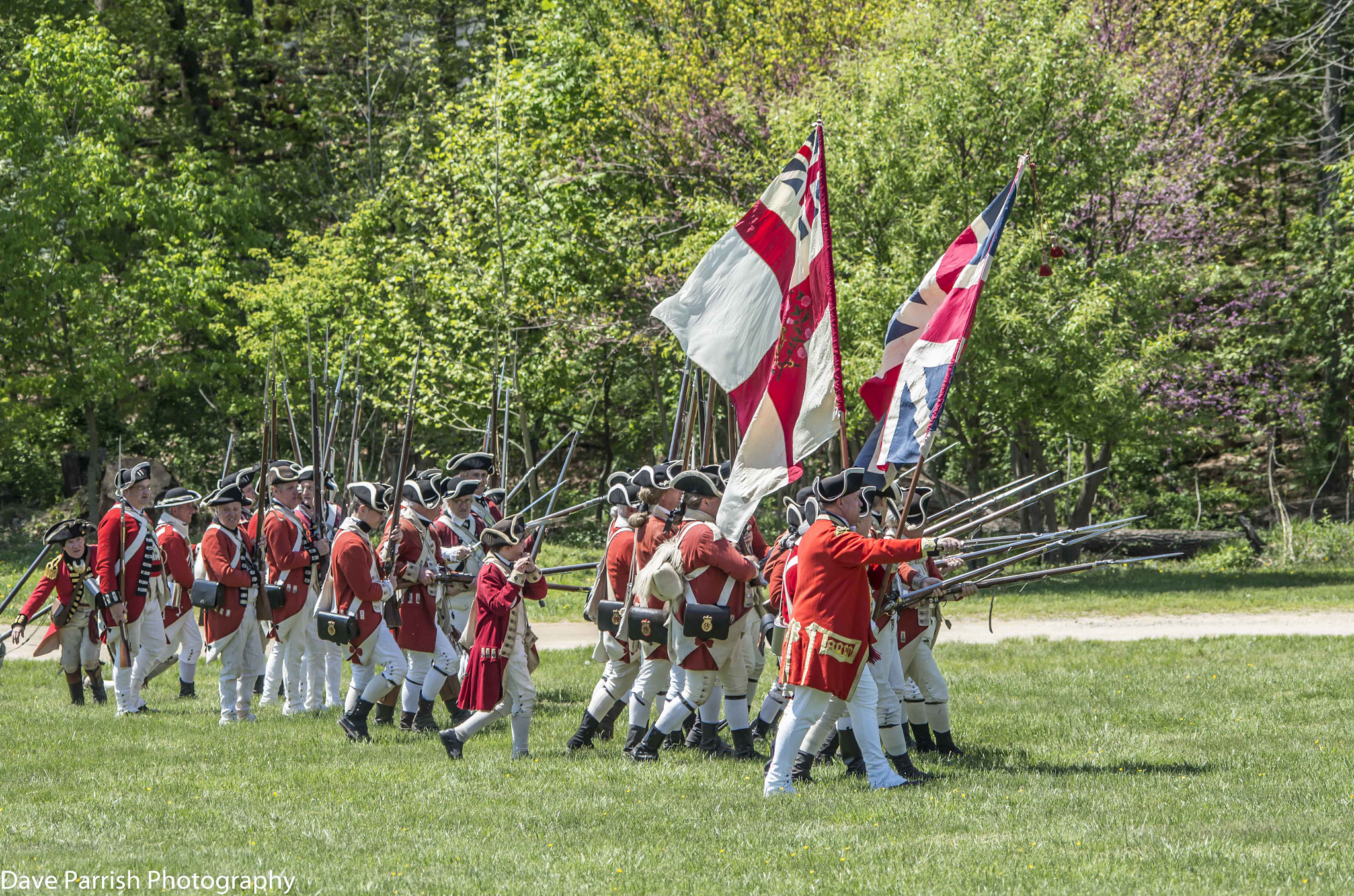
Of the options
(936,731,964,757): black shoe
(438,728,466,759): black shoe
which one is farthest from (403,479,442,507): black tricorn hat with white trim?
(936,731,964,757): black shoe

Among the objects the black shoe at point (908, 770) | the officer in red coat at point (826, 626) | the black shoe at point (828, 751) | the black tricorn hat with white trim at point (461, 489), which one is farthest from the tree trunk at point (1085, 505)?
the officer in red coat at point (826, 626)

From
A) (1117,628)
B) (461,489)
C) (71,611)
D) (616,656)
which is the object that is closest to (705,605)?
(616,656)

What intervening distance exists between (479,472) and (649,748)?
8.96ft

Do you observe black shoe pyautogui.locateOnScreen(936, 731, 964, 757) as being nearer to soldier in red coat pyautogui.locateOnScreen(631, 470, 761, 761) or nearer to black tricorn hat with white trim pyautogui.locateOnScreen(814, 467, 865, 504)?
soldier in red coat pyautogui.locateOnScreen(631, 470, 761, 761)

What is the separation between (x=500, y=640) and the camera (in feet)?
31.7

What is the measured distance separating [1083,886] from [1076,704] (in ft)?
19.5

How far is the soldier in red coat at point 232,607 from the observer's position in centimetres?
1208

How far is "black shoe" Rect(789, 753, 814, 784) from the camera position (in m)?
9.13

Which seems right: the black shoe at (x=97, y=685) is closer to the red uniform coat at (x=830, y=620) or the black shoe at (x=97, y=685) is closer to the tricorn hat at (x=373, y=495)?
the tricorn hat at (x=373, y=495)

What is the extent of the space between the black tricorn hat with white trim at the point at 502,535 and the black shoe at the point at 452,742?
1270mm

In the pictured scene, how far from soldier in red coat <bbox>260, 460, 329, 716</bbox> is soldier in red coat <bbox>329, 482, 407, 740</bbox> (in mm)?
1495

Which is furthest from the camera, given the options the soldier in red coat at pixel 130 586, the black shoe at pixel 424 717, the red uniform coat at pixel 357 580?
the soldier in red coat at pixel 130 586

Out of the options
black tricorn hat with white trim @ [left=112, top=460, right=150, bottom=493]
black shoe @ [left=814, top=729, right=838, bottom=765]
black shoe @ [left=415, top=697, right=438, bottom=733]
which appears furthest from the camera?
black tricorn hat with white trim @ [left=112, top=460, right=150, bottom=493]

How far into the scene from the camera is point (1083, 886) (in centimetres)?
650
